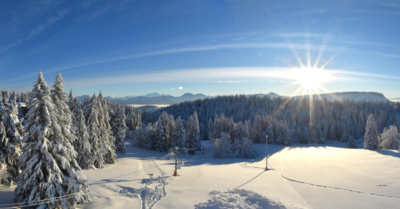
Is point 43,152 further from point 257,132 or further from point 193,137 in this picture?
point 257,132

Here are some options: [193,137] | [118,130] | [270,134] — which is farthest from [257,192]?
[270,134]

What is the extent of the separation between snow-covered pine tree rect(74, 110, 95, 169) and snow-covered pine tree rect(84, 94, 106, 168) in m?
1.53

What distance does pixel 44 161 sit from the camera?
1335cm

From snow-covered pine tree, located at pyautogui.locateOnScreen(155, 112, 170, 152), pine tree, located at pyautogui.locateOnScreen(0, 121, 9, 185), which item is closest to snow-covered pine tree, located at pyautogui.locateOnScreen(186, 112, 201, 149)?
snow-covered pine tree, located at pyautogui.locateOnScreen(155, 112, 170, 152)

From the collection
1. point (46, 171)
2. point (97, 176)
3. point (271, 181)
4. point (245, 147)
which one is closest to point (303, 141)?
point (245, 147)

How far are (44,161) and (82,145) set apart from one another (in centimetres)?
1573

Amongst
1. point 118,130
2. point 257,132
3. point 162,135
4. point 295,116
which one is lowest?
point 257,132

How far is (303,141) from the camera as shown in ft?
267

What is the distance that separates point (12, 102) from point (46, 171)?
884cm

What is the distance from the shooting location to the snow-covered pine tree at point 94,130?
98.8 ft

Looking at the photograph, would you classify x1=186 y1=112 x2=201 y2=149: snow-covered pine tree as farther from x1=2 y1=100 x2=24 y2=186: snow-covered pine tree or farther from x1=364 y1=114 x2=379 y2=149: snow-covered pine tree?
x1=364 y1=114 x2=379 y2=149: snow-covered pine tree

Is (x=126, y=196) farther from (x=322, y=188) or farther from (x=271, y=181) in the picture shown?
(x=322, y=188)

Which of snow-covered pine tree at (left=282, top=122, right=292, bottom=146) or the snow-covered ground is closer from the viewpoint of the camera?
the snow-covered ground

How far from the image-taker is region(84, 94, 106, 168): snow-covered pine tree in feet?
98.8
